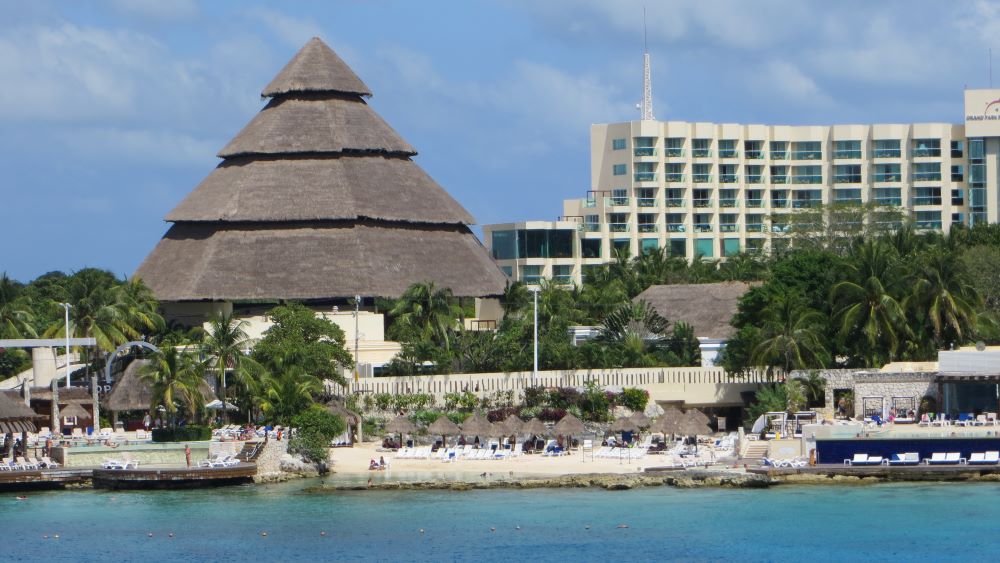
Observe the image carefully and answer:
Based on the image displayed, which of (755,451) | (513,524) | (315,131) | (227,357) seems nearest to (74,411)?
(227,357)

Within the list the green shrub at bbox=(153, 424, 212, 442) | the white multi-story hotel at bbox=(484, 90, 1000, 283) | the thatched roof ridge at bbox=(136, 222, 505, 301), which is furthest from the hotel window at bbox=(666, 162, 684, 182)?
the green shrub at bbox=(153, 424, 212, 442)

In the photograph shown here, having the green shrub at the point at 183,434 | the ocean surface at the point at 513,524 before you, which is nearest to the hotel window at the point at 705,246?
the green shrub at the point at 183,434

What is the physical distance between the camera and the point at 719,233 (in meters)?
128

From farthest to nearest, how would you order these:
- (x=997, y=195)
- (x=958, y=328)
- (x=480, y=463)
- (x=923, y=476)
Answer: (x=997, y=195)
(x=958, y=328)
(x=480, y=463)
(x=923, y=476)

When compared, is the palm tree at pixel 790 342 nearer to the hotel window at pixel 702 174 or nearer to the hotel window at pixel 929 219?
the hotel window at pixel 702 174

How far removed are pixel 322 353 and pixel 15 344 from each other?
35.7 feet

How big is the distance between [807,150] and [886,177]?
5292 millimetres

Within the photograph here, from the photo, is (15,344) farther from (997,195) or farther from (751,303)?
(997,195)

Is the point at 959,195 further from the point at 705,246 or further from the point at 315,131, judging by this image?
the point at 315,131

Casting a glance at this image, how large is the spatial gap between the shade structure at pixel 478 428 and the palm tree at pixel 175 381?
28.9 ft

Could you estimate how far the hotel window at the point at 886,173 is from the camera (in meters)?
130

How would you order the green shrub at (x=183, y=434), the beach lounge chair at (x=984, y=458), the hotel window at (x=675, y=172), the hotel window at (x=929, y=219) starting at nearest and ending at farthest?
the beach lounge chair at (x=984, y=458), the green shrub at (x=183, y=434), the hotel window at (x=675, y=172), the hotel window at (x=929, y=219)

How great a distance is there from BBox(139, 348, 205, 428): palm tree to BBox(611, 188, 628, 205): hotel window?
58.9 meters

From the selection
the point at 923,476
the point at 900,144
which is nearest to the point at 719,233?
the point at 900,144
